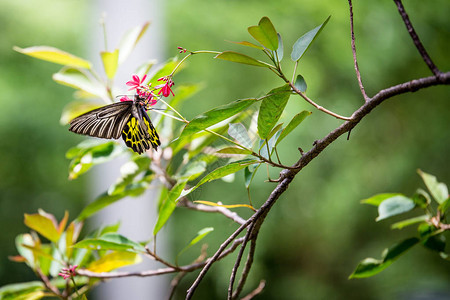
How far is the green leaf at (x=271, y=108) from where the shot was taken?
1.11 ft

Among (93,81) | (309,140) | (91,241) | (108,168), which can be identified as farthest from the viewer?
(108,168)

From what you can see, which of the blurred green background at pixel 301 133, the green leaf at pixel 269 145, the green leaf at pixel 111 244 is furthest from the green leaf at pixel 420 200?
the blurred green background at pixel 301 133

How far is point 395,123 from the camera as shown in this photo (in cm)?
224

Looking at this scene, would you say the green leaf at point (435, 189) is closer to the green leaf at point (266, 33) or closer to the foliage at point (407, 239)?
the foliage at point (407, 239)

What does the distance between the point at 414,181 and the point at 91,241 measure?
194 centimetres

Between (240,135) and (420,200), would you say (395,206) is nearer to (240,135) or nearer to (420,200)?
(420,200)

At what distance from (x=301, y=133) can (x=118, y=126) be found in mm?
1550

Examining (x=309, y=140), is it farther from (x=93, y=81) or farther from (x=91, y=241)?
(x=91, y=241)

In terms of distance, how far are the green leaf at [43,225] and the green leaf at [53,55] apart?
0.67ft

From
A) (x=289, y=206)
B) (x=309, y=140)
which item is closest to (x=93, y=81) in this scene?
(x=309, y=140)

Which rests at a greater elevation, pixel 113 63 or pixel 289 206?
pixel 113 63

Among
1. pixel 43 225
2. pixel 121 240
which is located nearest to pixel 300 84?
pixel 121 240

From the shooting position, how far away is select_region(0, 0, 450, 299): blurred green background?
78.7 inches

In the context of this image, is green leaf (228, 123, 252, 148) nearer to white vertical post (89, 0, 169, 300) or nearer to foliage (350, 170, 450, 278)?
foliage (350, 170, 450, 278)
